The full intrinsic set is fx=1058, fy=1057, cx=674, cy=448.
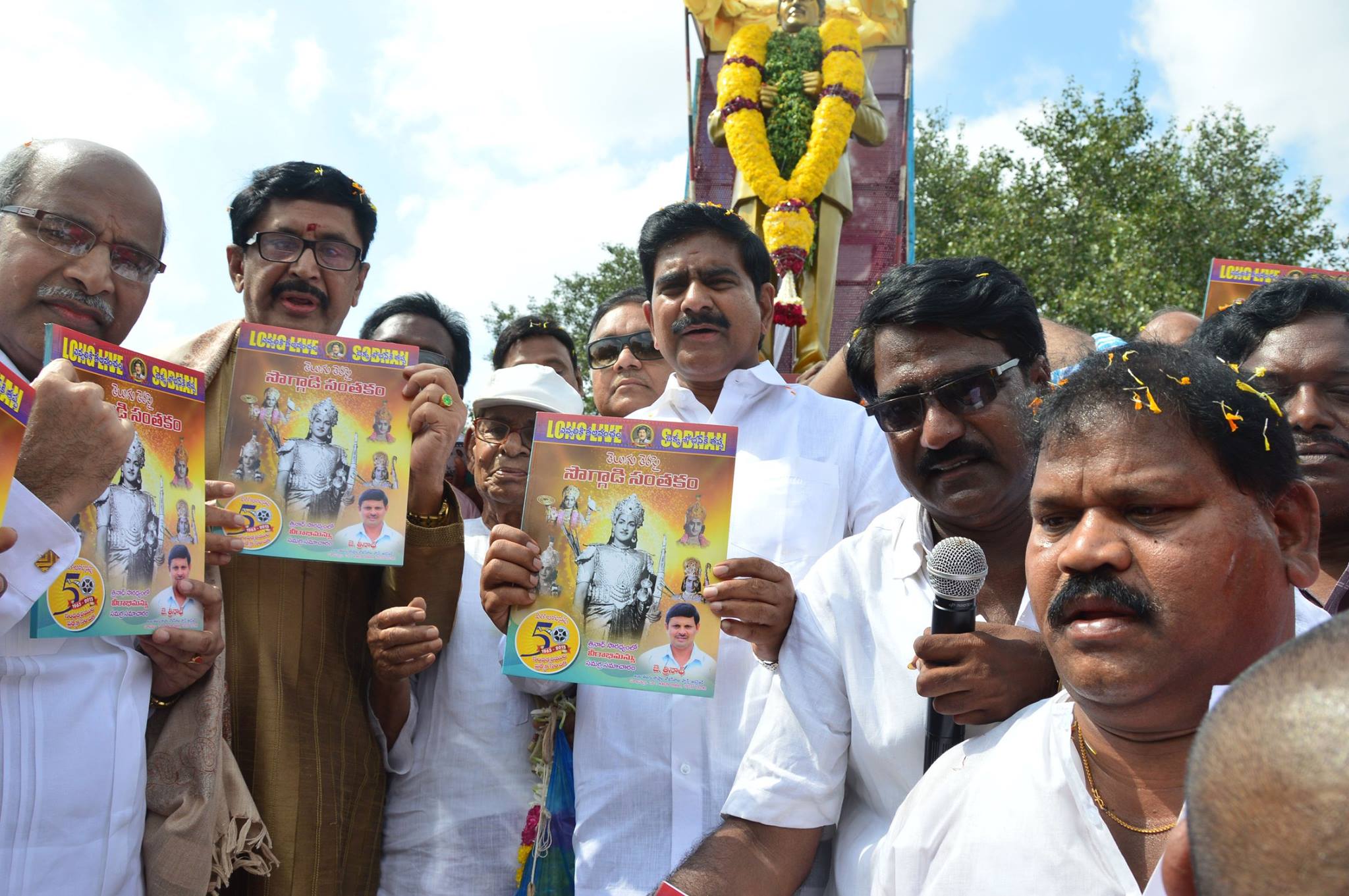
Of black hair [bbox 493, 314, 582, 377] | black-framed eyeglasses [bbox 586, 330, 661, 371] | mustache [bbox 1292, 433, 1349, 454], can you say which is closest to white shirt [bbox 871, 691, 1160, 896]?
mustache [bbox 1292, 433, 1349, 454]

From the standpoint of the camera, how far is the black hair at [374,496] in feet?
9.55

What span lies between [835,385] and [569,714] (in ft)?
8.45

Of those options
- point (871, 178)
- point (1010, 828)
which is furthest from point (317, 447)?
point (871, 178)

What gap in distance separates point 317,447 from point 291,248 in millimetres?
787

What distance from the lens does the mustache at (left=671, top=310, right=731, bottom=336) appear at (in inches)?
145

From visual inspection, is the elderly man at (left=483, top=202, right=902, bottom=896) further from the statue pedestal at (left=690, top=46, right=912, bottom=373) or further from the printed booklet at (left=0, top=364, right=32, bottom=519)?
the statue pedestal at (left=690, top=46, right=912, bottom=373)

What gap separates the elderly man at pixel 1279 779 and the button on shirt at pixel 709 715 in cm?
194

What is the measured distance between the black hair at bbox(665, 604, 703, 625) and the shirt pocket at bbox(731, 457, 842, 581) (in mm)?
509

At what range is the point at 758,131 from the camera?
29.9 feet

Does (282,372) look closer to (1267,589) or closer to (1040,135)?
(1267,589)

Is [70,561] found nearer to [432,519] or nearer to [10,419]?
[10,419]

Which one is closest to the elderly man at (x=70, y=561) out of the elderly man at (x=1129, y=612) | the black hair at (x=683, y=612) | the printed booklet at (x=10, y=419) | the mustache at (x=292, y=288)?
the printed booklet at (x=10, y=419)

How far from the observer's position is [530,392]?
3.87 metres

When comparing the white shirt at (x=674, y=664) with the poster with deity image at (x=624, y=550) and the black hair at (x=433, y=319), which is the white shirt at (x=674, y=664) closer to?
the poster with deity image at (x=624, y=550)
